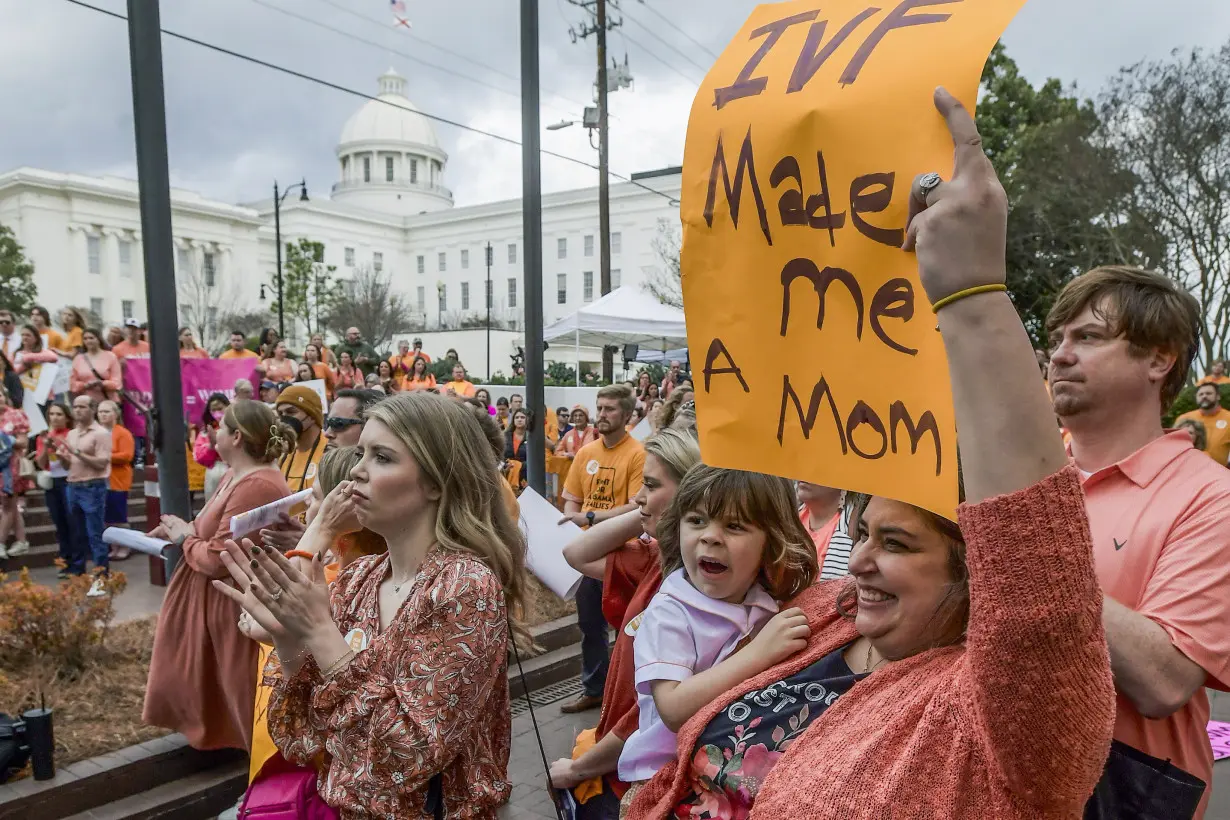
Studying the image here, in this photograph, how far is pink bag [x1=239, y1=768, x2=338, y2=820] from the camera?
2359mm

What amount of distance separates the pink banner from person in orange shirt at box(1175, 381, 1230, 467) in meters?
11.5

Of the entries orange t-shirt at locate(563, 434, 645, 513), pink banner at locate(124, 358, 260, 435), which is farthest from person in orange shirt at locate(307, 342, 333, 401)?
orange t-shirt at locate(563, 434, 645, 513)

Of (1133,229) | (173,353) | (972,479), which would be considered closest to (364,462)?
(972,479)

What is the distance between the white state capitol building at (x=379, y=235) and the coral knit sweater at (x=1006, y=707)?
50.4 m

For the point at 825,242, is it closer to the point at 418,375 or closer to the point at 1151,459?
the point at 1151,459

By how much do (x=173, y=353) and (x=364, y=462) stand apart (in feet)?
9.81

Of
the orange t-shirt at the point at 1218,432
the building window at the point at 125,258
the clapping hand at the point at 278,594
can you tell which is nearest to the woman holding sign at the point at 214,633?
the clapping hand at the point at 278,594

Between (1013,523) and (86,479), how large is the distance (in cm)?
935

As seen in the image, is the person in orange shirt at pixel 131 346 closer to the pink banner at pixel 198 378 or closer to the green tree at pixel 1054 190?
the pink banner at pixel 198 378

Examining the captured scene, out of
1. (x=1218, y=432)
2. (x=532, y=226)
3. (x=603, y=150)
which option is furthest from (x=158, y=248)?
(x=603, y=150)

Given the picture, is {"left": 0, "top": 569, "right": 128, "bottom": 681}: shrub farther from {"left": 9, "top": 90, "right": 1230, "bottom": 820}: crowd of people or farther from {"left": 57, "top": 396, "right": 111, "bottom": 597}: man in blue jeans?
{"left": 57, "top": 396, "right": 111, "bottom": 597}: man in blue jeans

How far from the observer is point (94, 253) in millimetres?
66312

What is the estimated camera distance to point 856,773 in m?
1.32

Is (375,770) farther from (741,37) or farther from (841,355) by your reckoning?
(741,37)
